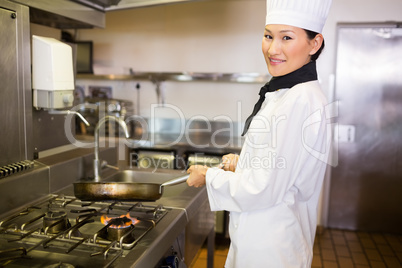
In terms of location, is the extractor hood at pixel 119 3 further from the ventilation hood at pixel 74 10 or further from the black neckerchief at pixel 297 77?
the black neckerchief at pixel 297 77

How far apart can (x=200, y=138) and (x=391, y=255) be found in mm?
1998

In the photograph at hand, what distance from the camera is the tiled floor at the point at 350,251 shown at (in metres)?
3.09

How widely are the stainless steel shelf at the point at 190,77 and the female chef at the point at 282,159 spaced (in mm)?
2166

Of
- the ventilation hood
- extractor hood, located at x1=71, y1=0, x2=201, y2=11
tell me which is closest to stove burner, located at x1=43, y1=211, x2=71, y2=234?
the ventilation hood

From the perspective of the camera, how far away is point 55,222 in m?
1.41

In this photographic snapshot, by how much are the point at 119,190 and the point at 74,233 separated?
0.24 m

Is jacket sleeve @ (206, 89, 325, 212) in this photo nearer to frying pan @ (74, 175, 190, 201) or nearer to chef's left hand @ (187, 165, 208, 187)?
chef's left hand @ (187, 165, 208, 187)

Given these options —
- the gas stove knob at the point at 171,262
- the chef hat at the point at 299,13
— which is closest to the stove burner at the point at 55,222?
the gas stove knob at the point at 171,262

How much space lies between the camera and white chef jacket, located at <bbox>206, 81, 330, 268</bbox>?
1.34m

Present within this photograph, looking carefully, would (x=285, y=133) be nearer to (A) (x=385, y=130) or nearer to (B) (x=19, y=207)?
(B) (x=19, y=207)

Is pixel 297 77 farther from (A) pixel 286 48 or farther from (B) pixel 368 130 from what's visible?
(B) pixel 368 130

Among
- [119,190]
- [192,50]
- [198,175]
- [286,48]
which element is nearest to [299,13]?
[286,48]

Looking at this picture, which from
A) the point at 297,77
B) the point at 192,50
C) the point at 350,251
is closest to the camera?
the point at 297,77

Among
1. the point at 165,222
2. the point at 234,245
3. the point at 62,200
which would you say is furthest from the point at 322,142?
the point at 62,200
